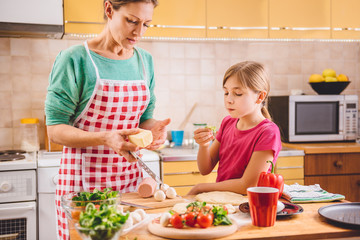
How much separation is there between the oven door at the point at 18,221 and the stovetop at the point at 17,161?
238mm

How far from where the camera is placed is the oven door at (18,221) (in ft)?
8.23

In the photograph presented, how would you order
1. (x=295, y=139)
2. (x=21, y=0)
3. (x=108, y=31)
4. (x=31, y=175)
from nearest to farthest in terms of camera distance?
(x=108, y=31) < (x=31, y=175) < (x=21, y=0) < (x=295, y=139)

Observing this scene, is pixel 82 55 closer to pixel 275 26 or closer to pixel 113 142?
pixel 113 142

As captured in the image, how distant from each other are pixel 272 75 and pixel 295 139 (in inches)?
29.4

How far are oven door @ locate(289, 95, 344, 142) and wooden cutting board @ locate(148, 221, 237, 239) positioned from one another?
2.29 m

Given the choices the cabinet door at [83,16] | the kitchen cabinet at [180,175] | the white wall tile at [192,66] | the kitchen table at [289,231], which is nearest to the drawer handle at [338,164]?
the kitchen cabinet at [180,175]

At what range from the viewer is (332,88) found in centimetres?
333

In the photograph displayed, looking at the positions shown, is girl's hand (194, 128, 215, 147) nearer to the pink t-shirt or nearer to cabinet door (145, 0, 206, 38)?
the pink t-shirt

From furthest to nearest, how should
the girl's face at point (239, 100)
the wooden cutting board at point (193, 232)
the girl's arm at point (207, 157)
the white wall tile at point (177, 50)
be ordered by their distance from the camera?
the white wall tile at point (177, 50) → the girl's arm at point (207, 157) → the girl's face at point (239, 100) → the wooden cutting board at point (193, 232)

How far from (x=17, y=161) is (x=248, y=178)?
171cm

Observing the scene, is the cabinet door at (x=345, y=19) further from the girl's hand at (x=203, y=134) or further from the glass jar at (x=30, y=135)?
the glass jar at (x=30, y=135)

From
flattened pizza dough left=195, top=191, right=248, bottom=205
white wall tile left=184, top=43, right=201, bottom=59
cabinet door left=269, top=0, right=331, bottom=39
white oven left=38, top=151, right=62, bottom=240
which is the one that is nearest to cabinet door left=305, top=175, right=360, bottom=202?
cabinet door left=269, top=0, right=331, bottom=39

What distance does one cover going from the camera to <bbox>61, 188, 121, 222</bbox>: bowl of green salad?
3.62 feet

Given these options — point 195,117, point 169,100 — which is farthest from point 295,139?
point 169,100
